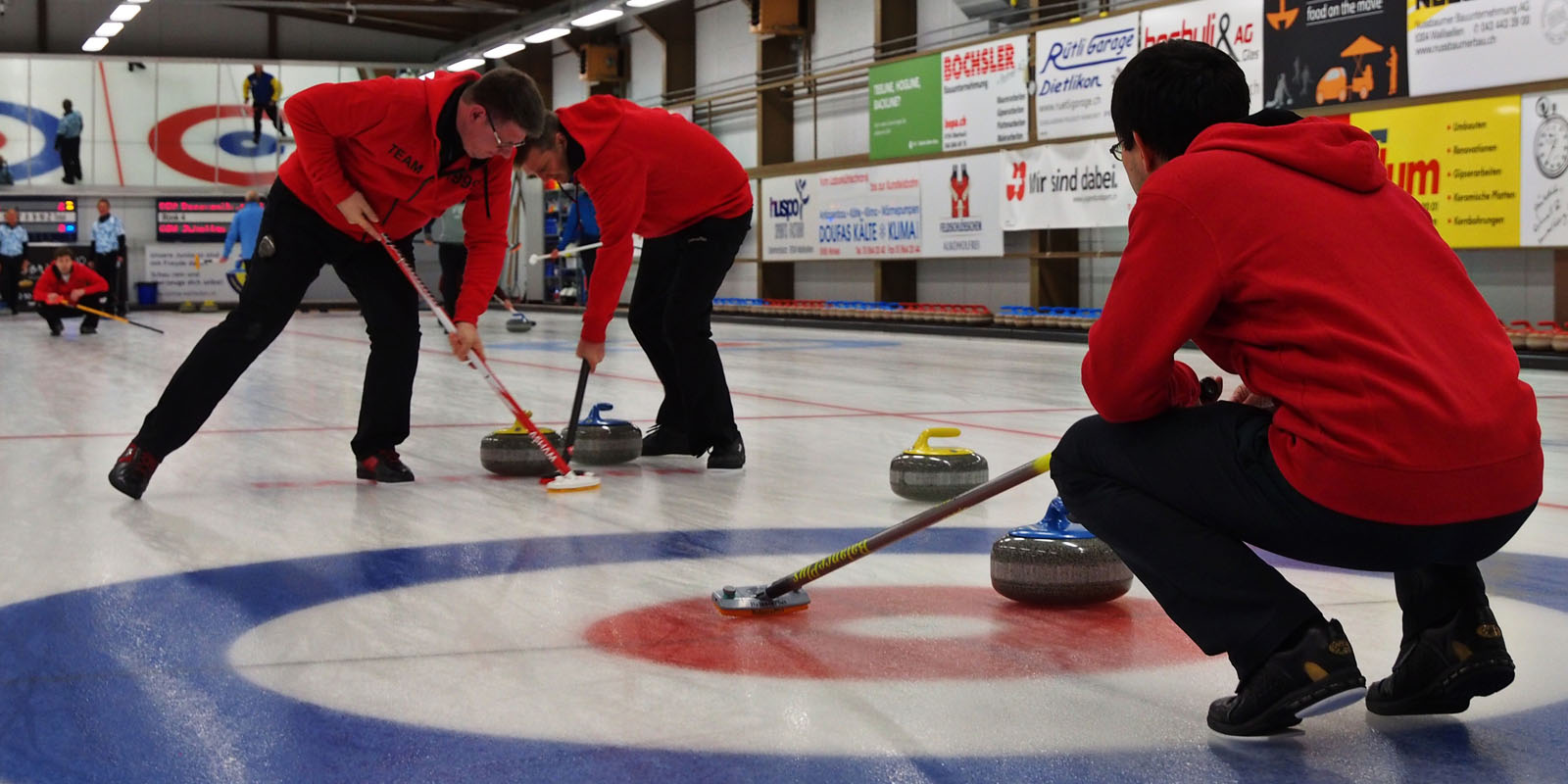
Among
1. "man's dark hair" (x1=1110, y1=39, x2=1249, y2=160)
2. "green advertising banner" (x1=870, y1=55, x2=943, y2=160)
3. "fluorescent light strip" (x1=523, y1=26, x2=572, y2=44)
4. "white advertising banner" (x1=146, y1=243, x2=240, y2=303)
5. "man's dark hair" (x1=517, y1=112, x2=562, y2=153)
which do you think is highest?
"fluorescent light strip" (x1=523, y1=26, x2=572, y2=44)

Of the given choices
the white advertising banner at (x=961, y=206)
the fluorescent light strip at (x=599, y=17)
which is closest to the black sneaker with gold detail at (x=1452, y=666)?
the white advertising banner at (x=961, y=206)

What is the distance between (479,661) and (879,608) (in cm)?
79

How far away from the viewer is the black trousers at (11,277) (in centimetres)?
2267

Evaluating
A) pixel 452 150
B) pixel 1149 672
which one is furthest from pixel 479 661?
pixel 452 150

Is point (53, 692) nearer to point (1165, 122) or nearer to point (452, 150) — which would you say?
point (1165, 122)

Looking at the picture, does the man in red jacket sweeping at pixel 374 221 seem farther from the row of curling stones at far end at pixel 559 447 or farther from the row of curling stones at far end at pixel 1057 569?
the row of curling stones at far end at pixel 1057 569

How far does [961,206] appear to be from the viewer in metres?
16.7

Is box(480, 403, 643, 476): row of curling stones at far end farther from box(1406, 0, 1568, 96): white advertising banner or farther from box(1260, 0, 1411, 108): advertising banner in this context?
box(1260, 0, 1411, 108): advertising banner

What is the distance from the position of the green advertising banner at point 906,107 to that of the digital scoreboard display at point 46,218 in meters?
15.7

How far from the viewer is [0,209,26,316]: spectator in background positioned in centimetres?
2267

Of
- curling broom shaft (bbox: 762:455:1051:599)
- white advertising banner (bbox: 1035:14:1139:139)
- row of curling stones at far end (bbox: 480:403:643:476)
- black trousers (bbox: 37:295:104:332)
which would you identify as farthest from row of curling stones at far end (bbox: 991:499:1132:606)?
black trousers (bbox: 37:295:104:332)

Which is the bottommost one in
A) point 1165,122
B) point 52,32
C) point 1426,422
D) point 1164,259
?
point 1426,422

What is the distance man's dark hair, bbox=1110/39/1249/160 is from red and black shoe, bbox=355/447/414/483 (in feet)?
10.7

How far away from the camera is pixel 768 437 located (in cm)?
616
